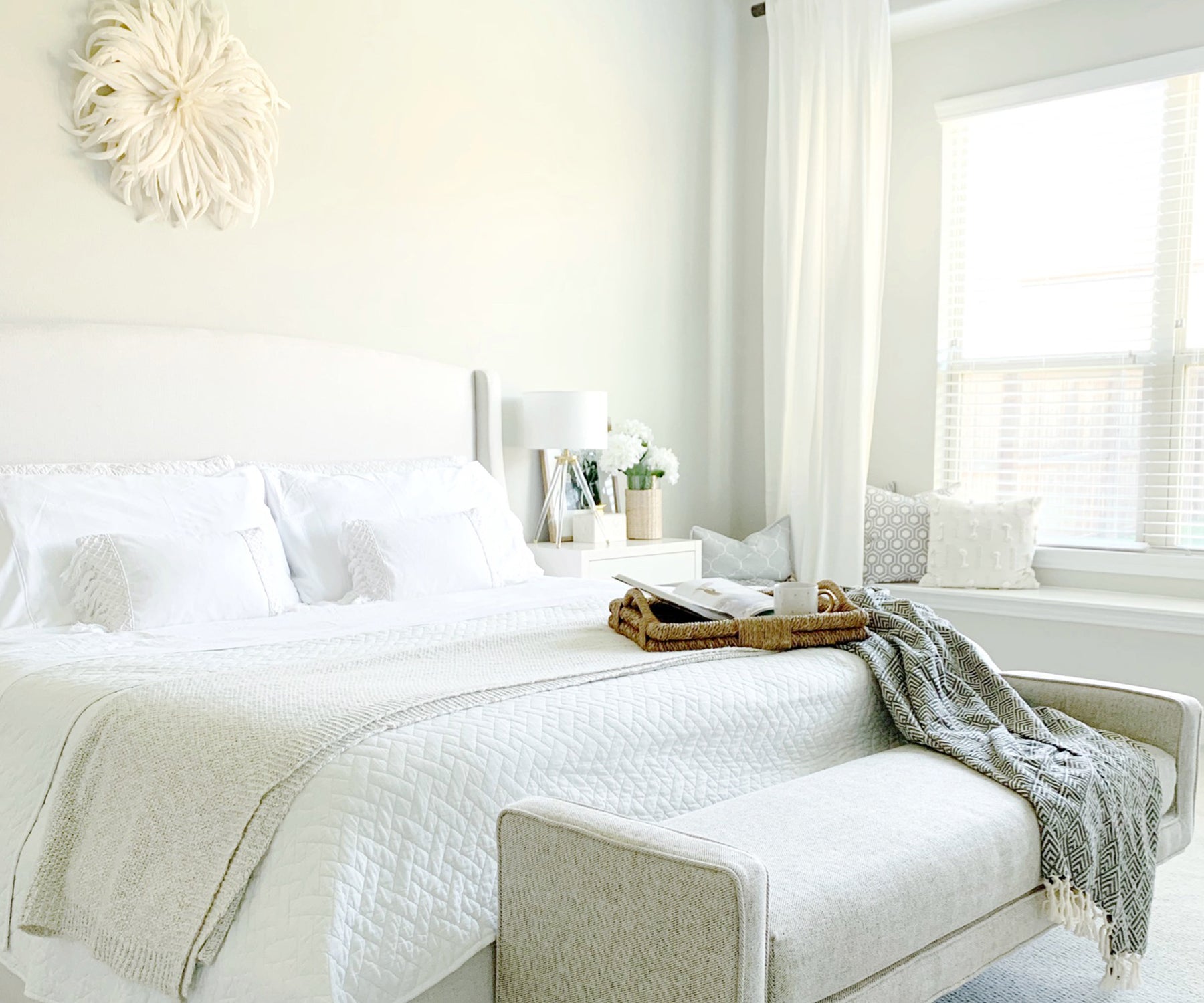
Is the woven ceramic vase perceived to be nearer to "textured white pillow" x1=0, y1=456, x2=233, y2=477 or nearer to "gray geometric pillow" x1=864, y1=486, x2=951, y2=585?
"gray geometric pillow" x1=864, y1=486, x2=951, y2=585

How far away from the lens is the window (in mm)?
3965

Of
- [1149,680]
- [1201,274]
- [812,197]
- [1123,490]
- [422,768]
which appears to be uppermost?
[812,197]

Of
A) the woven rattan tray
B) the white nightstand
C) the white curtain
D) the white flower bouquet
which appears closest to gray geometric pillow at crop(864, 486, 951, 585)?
the white curtain

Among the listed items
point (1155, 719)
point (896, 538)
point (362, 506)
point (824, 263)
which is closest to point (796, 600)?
point (1155, 719)

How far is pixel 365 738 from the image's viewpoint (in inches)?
61.2

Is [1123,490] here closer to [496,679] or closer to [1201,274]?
[1201,274]

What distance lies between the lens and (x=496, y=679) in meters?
1.89

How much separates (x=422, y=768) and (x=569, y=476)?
8.83ft

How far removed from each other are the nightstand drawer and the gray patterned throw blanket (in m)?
1.60

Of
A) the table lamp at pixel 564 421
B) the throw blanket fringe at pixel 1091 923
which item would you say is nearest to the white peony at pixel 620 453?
the table lamp at pixel 564 421

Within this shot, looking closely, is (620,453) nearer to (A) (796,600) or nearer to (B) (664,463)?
(B) (664,463)

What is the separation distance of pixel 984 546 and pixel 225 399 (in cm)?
270

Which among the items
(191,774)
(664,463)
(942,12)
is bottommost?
(191,774)

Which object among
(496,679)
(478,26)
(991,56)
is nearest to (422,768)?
(496,679)
